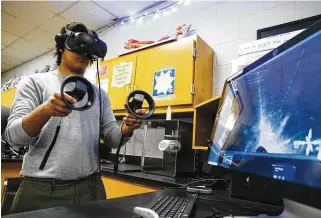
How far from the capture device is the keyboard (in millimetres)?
564

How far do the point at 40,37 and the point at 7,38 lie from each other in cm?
75

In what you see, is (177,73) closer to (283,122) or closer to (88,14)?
(283,122)

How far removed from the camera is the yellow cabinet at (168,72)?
1.83 metres

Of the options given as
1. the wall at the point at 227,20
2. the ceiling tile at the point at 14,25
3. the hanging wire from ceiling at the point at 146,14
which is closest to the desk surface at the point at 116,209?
the wall at the point at 227,20

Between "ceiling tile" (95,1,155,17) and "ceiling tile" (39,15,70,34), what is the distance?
0.75 meters

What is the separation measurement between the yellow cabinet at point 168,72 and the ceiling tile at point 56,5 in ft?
4.52

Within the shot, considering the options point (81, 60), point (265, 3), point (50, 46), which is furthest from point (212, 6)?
point (50, 46)

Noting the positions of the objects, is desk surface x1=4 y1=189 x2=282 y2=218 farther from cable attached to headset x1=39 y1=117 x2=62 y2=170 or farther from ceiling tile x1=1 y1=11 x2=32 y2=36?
ceiling tile x1=1 y1=11 x2=32 y2=36

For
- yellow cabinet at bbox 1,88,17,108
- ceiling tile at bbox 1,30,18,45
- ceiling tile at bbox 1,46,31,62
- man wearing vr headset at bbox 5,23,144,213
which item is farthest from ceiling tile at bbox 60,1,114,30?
yellow cabinet at bbox 1,88,17,108

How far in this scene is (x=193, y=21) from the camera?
2334 mm

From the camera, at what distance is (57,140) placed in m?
0.96

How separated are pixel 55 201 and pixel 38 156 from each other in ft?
0.63

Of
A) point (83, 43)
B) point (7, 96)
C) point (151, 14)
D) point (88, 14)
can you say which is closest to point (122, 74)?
point (151, 14)

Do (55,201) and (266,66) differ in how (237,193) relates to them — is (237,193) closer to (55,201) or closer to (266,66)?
(266,66)
